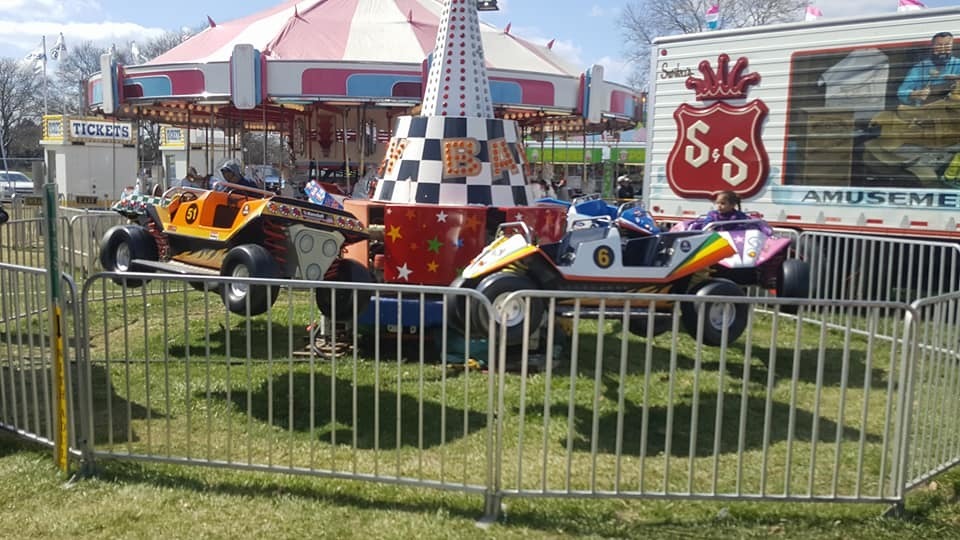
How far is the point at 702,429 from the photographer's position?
16.2 ft

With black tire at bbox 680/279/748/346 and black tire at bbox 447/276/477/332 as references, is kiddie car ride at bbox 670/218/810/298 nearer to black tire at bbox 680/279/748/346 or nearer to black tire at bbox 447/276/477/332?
black tire at bbox 680/279/748/346

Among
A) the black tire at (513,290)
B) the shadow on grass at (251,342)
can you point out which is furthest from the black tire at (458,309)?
the shadow on grass at (251,342)

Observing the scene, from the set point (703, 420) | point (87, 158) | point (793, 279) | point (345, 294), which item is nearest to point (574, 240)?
point (703, 420)

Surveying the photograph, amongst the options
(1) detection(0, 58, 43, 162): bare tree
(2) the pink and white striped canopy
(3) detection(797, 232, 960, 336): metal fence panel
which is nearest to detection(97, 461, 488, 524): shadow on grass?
(3) detection(797, 232, 960, 336): metal fence panel

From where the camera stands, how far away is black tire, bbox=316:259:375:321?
5773mm

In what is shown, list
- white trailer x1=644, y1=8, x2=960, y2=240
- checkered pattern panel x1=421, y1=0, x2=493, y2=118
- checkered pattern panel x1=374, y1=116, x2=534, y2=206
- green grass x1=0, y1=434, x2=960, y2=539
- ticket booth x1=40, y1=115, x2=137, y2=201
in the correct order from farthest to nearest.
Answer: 1. ticket booth x1=40, y1=115, x2=137, y2=201
2. white trailer x1=644, y1=8, x2=960, y2=240
3. checkered pattern panel x1=421, y1=0, x2=493, y2=118
4. checkered pattern panel x1=374, y1=116, x2=534, y2=206
5. green grass x1=0, y1=434, x2=960, y2=539

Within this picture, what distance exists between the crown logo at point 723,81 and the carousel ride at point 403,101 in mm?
2729

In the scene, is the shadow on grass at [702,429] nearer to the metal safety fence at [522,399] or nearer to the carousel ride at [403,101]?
the metal safety fence at [522,399]

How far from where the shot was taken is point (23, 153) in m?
63.1

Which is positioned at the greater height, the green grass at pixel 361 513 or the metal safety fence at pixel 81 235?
the metal safety fence at pixel 81 235

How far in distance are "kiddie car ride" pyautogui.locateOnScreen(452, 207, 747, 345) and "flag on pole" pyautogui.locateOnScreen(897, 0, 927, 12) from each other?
4.79 meters

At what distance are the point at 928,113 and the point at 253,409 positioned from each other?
756 centimetres

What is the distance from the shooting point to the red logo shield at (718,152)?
9898 mm

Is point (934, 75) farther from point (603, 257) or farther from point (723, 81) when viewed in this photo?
point (603, 257)
